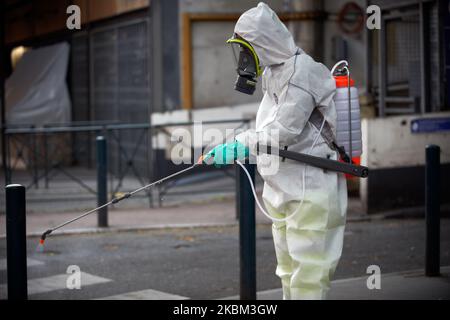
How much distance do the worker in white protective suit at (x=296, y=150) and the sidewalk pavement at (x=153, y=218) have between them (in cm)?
571

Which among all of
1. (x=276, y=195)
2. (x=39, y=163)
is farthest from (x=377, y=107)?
(x=276, y=195)

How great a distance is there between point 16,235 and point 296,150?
175 centimetres

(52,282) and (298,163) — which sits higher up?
(298,163)

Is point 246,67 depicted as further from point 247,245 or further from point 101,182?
point 101,182

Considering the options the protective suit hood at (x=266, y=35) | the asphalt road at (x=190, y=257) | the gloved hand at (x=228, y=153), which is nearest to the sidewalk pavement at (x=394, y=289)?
the asphalt road at (x=190, y=257)

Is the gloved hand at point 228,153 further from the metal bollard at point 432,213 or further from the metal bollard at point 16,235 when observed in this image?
the metal bollard at point 432,213

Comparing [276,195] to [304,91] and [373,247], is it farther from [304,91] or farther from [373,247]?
[373,247]

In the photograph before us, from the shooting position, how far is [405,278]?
7961 mm

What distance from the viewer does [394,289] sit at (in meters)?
7.48

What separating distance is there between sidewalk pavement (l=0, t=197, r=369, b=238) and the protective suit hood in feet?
19.0

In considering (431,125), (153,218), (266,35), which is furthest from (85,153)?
(266,35)

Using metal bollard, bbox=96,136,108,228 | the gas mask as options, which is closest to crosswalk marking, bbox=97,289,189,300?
the gas mask

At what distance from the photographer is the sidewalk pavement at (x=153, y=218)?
1159cm

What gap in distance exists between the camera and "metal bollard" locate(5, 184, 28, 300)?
17.5 ft
